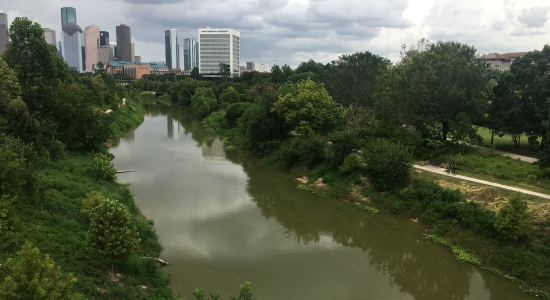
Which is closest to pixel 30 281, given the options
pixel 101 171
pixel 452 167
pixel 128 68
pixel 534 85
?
pixel 101 171

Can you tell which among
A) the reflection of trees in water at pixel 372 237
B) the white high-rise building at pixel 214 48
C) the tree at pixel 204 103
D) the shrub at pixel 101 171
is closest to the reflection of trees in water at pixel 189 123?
the tree at pixel 204 103

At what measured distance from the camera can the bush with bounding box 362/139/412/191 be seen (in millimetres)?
23828

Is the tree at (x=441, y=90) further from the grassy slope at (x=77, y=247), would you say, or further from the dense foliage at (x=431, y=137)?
the grassy slope at (x=77, y=247)

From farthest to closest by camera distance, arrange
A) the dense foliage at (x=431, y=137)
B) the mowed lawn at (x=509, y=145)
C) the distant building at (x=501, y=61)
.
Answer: the distant building at (x=501, y=61), the mowed lawn at (x=509, y=145), the dense foliage at (x=431, y=137)

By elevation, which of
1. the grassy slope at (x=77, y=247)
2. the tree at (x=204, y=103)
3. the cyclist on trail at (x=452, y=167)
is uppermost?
the tree at (x=204, y=103)

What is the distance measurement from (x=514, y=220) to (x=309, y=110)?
18.6 meters

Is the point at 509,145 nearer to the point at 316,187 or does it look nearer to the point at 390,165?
the point at 390,165

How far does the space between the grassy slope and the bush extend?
1410 cm

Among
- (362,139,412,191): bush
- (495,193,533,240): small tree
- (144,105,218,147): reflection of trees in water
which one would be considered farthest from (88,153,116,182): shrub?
(495,193,533,240): small tree

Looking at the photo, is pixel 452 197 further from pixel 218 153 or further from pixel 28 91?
pixel 28 91

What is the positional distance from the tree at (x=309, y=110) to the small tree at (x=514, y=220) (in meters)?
16.8

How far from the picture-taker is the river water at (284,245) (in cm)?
1518

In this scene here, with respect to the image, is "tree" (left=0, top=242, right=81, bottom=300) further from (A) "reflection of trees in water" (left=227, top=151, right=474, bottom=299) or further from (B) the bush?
(B) the bush

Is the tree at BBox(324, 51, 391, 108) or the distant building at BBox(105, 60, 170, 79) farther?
the distant building at BBox(105, 60, 170, 79)
